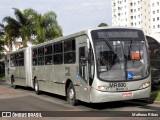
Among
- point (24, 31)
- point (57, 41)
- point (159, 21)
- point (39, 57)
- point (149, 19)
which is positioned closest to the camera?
point (57, 41)

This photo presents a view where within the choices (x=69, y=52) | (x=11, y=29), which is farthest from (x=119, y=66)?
(x=11, y=29)

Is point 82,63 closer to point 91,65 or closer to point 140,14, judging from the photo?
point 91,65

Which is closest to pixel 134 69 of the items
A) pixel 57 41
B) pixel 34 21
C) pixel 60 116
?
pixel 60 116

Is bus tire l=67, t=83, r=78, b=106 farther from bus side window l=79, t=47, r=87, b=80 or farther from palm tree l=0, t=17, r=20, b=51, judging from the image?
palm tree l=0, t=17, r=20, b=51

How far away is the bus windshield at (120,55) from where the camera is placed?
1338cm

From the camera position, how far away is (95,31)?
45.6ft

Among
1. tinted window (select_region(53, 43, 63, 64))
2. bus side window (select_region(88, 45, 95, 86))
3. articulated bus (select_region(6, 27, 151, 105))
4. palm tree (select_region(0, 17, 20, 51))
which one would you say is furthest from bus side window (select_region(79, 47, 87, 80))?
palm tree (select_region(0, 17, 20, 51))

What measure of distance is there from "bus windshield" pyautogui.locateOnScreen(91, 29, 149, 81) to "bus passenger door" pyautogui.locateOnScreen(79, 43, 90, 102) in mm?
698

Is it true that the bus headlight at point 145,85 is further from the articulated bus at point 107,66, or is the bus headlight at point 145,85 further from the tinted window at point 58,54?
the tinted window at point 58,54

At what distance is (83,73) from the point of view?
564 inches

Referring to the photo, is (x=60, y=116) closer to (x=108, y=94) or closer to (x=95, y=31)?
(x=108, y=94)

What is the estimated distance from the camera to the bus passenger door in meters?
13.9

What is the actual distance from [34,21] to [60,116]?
3692 cm

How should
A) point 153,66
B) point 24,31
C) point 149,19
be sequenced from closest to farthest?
point 153,66 → point 24,31 → point 149,19
